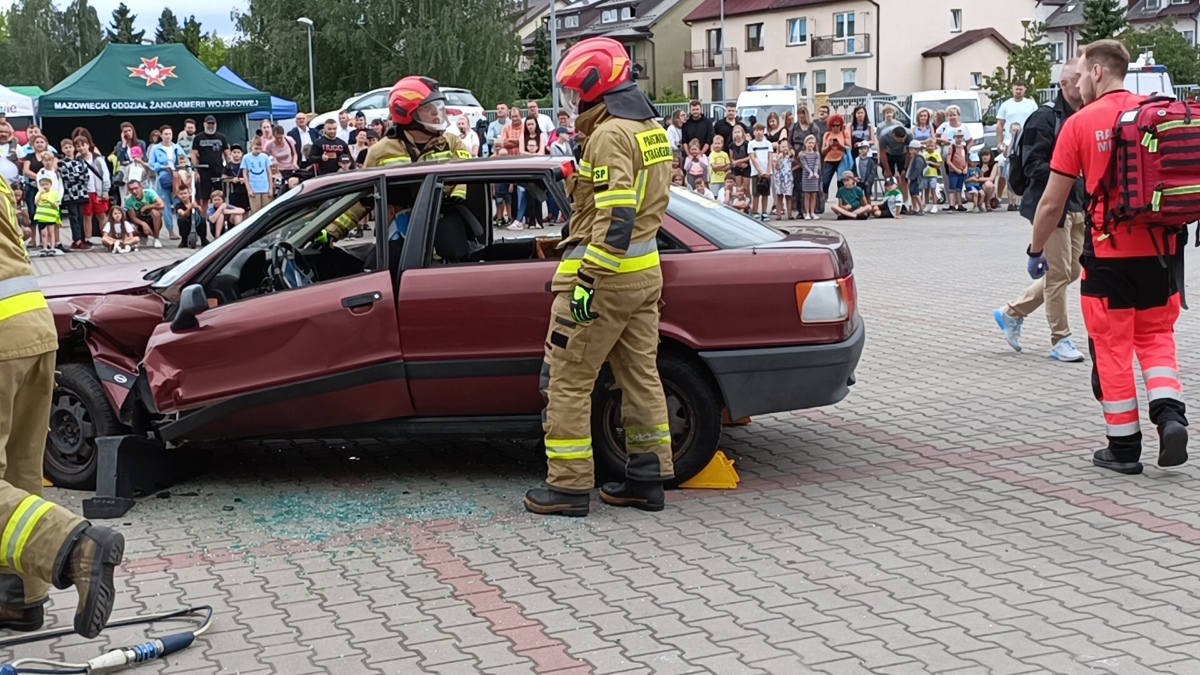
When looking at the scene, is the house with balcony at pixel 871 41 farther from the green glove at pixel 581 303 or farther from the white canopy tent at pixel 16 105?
the green glove at pixel 581 303

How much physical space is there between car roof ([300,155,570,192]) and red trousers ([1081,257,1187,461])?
2596 mm

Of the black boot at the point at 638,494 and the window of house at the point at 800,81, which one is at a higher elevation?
the window of house at the point at 800,81

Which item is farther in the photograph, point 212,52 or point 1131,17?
point 212,52

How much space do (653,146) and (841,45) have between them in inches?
2538

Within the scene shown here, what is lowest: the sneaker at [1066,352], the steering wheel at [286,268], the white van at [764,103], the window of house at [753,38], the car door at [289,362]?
the sneaker at [1066,352]

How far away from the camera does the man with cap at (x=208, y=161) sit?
20.5 metres

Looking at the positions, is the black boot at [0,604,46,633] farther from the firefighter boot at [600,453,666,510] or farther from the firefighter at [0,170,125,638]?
the firefighter boot at [600,453,666,510]

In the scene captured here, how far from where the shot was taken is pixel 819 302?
6109 mm

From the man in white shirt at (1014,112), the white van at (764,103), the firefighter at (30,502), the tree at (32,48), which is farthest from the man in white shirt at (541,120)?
the tree at (32,48)

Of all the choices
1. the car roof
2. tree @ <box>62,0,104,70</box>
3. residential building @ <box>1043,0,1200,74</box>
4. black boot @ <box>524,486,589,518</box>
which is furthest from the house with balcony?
black boot @ <box>524,486,589,518</box>

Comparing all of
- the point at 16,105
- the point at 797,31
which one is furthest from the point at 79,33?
the point at 16,105

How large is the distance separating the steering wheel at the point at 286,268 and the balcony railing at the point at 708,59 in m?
69.7

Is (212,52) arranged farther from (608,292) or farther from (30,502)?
(30,502)

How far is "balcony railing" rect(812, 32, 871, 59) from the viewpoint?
218 ft
